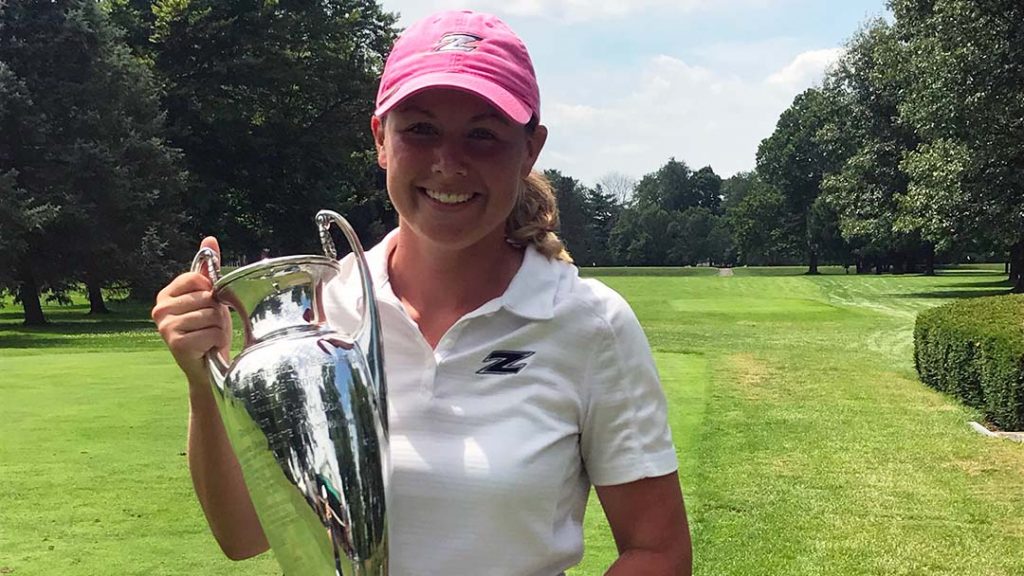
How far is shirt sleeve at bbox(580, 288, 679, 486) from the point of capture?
155 centimetres

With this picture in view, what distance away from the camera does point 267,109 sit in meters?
37.4

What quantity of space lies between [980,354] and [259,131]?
→ 31.3 meters

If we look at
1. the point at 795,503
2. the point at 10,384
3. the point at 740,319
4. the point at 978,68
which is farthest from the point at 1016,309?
the point at 978,68

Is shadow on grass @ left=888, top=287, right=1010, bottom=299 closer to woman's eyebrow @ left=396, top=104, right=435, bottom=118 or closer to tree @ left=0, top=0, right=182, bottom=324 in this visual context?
tree @ left=0, top=0, right=182, bottom=324

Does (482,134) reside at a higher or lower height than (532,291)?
higher

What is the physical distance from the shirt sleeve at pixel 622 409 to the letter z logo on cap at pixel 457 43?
0.47 metres

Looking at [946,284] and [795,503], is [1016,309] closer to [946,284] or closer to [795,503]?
[795,503]

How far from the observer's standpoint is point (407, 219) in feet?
5.24

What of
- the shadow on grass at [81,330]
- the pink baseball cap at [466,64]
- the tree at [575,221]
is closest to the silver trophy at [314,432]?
the pink baseball cap at [466,64]

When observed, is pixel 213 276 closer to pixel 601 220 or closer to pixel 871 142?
pixel 871 142

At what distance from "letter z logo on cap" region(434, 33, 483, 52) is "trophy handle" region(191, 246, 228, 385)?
51 centimetres

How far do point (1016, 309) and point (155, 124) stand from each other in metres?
25.7

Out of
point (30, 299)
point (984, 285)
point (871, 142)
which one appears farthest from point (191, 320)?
point (984, 285)

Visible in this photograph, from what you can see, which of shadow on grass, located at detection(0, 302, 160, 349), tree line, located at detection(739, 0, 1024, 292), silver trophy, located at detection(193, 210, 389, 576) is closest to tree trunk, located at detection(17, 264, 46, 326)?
shadow on grass, located at detection(0, 302, 160, 349)
